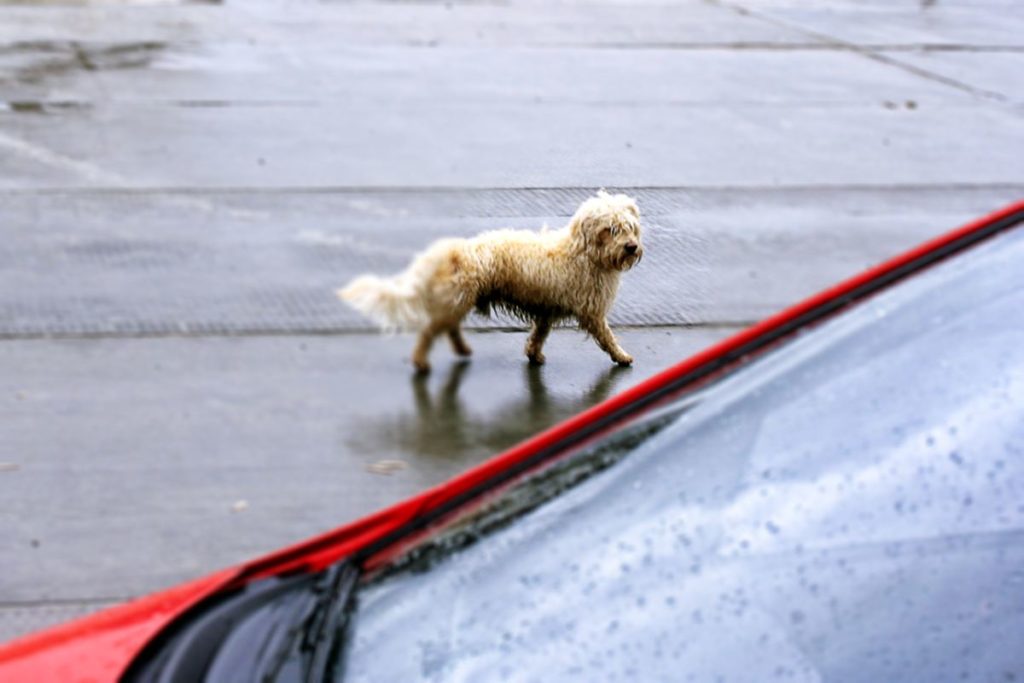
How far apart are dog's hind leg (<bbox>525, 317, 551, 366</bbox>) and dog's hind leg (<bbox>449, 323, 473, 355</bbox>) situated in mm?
113

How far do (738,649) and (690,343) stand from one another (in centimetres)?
127

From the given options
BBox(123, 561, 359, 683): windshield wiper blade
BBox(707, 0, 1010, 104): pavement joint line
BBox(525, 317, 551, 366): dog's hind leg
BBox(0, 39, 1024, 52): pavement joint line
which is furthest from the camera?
BBox(0, 39, 1024, 52): pavement joint line

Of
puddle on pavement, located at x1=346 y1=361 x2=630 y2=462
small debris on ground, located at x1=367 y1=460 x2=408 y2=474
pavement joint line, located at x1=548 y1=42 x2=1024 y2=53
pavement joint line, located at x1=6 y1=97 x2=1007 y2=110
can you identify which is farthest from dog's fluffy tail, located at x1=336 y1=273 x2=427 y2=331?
pavement joint line, located at x1=548 y1=42 x2=1024 y2=53

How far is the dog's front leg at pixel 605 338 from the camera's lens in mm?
2377

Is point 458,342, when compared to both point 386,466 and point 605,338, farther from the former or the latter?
point 386,466

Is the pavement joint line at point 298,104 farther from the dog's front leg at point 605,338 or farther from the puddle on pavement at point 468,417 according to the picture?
the dog's front leg at point 605,338

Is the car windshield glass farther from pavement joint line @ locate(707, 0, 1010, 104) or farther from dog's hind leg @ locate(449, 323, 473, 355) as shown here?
pavement joint line @ locate(707, 0, 1010, 104)

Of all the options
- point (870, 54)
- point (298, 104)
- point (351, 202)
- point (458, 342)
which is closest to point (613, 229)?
point (458, 342)

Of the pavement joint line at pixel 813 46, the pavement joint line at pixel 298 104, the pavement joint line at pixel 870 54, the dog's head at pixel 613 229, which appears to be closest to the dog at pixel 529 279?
the dog's head at pixel 613 229

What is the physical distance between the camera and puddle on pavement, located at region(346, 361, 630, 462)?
2.42m

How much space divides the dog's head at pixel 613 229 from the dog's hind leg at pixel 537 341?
17cm

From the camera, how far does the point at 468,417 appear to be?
3.35 meters

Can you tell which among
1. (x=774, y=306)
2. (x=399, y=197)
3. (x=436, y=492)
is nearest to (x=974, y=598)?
(x=436, y=492)

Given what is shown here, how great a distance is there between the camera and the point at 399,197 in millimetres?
7559
